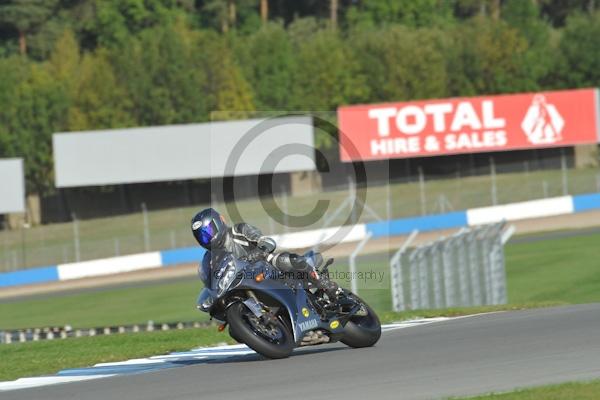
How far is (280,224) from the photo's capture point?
3678 centimetres

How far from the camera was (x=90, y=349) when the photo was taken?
48.5 ft

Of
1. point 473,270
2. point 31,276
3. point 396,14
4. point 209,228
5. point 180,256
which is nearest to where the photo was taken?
point 209,228

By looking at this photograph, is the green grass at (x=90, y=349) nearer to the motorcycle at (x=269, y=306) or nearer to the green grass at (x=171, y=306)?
the green grass at (x=171, y=306)

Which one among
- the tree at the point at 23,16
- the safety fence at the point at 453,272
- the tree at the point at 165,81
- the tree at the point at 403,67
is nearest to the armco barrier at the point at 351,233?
the safety fence at the point at 453,272

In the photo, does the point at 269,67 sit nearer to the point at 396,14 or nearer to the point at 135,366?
the point at 396,14

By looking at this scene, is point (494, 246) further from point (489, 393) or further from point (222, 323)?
point (489, 393)

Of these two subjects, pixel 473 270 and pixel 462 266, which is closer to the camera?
pixel 462 266

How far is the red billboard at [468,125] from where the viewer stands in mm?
45062

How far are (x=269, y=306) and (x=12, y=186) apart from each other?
121 ft

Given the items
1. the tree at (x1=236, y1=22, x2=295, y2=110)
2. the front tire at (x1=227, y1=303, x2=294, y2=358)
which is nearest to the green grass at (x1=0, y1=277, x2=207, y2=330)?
the front tire at (x1=227, y1=303, x2=294, y2=358)

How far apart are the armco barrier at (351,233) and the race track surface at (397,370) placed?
2456 cm

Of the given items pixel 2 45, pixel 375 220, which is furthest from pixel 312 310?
pixel 2 45

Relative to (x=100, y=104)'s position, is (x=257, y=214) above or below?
below

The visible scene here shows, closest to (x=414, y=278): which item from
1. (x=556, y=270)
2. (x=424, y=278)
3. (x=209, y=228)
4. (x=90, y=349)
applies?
(x=424, y=278)
